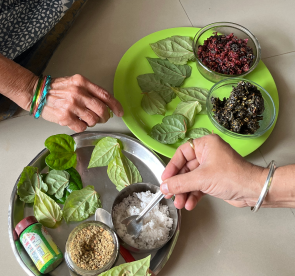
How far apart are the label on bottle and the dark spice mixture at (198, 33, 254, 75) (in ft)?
2.47

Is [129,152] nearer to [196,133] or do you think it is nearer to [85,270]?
[196,133]

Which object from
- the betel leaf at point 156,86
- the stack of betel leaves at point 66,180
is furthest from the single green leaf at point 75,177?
the betel leaf at point 156,86

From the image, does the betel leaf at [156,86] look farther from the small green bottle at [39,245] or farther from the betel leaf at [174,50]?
the small green bottle at [39,245]

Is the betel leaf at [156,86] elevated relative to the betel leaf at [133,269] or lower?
elevated

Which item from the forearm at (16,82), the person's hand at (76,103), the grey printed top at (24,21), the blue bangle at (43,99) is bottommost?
the person's hand at (76,103)

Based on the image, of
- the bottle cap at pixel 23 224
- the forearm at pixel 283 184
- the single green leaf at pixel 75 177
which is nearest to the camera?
the forearm at pixel 283 184

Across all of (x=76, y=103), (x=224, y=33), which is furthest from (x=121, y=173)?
(x=224, y=33)

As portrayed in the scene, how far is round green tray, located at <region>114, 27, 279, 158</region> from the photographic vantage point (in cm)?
93

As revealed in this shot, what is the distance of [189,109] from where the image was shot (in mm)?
962

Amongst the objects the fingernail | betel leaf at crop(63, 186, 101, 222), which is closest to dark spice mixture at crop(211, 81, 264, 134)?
the fingernail

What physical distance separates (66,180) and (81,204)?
0.08 m

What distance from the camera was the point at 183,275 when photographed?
2.73 ft

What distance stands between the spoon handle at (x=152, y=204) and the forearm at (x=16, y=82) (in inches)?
17.7

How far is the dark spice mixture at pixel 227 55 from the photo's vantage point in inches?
38.5
